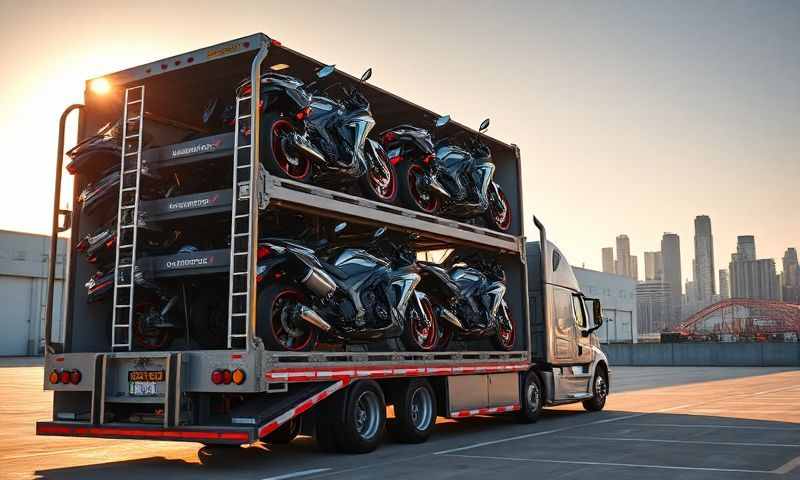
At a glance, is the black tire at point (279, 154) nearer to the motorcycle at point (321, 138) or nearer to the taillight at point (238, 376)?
the motorcycle at point (321, 138)

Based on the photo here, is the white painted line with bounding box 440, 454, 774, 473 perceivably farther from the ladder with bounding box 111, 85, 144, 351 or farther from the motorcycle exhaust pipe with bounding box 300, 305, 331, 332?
the ladder with bounding box 111, 85, 144, 351

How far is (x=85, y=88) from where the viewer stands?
391 inches

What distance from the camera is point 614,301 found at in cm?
8294

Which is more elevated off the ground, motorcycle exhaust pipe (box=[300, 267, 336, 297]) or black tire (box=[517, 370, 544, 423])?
motorcycle exhaust pipe (box=[300, 267, 336, 297])

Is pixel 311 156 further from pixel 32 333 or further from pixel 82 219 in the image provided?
pixel 32 333

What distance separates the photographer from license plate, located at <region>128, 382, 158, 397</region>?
8508 mm

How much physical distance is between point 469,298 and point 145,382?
5.69 metres

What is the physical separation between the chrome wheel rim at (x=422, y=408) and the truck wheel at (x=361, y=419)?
41.1 inches

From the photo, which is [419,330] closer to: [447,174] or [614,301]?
[447,174]

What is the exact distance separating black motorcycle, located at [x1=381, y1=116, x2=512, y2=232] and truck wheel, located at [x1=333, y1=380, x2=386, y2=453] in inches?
124

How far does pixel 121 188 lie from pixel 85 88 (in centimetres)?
153

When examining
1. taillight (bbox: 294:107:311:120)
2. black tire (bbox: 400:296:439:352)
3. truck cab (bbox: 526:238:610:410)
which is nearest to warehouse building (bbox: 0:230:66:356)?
truck cab (bbox: 526:238:610:410)

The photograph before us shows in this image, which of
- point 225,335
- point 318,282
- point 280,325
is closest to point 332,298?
point 318,282

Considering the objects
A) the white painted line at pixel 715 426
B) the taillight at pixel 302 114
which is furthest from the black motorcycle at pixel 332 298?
the white painted line at pixel 715 426
